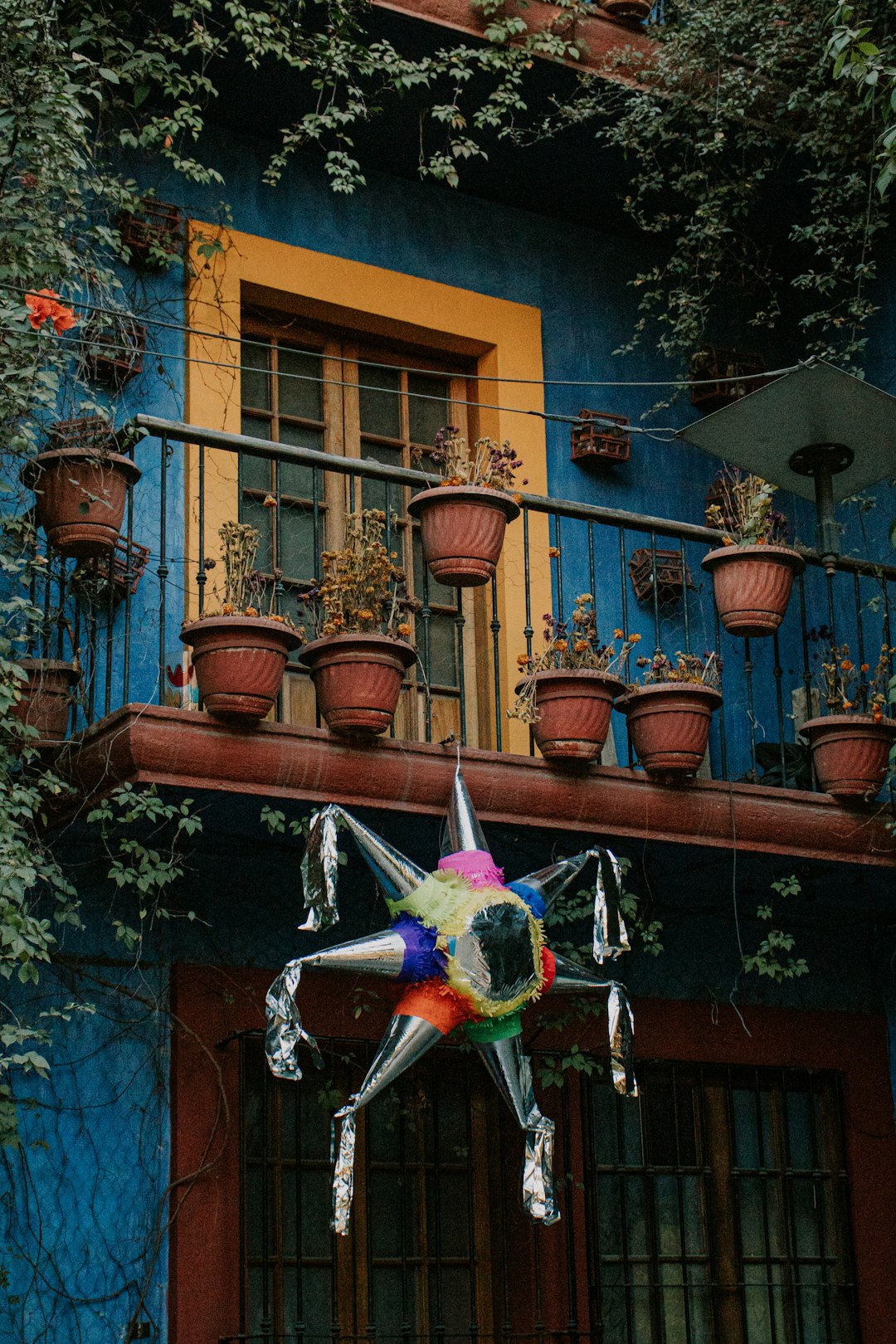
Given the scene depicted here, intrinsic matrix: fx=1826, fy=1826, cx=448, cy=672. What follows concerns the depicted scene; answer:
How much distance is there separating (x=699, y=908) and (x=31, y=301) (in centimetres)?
374

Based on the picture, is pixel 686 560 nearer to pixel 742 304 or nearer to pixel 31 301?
pixel 742 304

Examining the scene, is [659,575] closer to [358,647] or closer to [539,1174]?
[358,647]

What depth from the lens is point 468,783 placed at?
6137 millimetres

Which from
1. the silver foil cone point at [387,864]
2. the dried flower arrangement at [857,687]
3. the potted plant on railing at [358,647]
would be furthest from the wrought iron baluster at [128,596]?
the dried flower arrangement at [857,687]

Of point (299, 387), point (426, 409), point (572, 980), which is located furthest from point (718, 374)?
point (572, 980)

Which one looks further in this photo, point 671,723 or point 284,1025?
point 671,723

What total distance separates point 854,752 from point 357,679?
2001mm

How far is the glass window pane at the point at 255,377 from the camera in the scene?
25.4 feet

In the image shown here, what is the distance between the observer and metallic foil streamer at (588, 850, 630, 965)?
6.03 m

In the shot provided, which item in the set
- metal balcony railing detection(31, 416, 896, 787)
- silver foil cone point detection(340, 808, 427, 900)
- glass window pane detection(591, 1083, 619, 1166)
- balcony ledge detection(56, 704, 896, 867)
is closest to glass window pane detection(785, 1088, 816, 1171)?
glass window pane detection(591, 1083, 619, 1166)

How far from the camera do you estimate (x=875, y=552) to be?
8.37 meters

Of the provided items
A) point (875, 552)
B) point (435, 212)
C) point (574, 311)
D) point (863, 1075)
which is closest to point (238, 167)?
point (435, 212)

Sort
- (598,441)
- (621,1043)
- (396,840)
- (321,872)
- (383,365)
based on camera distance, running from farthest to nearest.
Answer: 1. (598,441)
2. (383,365)
3. (396,840)
4. (621,1043)
5. (321,872)

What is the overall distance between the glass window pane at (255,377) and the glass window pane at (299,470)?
0.47ft
